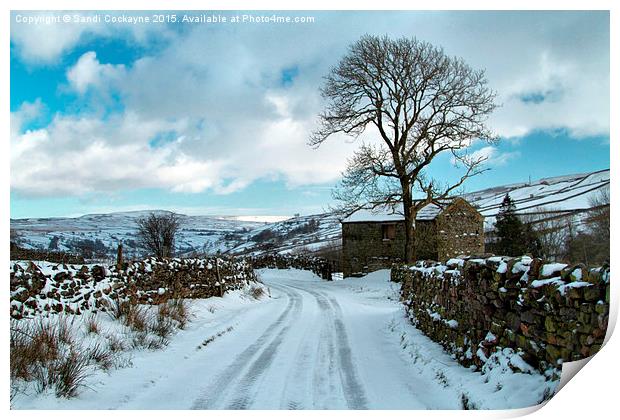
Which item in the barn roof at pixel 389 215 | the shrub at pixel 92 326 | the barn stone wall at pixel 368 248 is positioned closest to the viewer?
the shrub at pixel 92 326

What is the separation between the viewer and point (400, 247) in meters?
26.6

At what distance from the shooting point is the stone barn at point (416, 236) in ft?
80.5

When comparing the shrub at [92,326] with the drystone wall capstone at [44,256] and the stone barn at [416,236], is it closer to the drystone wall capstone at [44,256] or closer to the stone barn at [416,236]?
the drystone wall capstone at [44,256]

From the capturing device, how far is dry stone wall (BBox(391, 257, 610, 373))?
3.47 m

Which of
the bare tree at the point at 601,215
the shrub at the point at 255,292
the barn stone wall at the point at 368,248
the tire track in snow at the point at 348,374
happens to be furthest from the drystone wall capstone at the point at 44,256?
the barn stone wall at the point at 368,248

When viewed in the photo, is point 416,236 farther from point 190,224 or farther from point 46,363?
point 46,363

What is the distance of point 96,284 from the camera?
26.6 ft

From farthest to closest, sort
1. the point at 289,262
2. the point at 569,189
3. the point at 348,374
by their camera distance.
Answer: the point at 289,262, the point at 569,189, the point at 348,374

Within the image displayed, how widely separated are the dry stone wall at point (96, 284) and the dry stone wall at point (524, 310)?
6.03 m

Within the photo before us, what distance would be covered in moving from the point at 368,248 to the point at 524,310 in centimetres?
2369

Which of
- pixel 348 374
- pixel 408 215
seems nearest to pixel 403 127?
pixel 408 215
